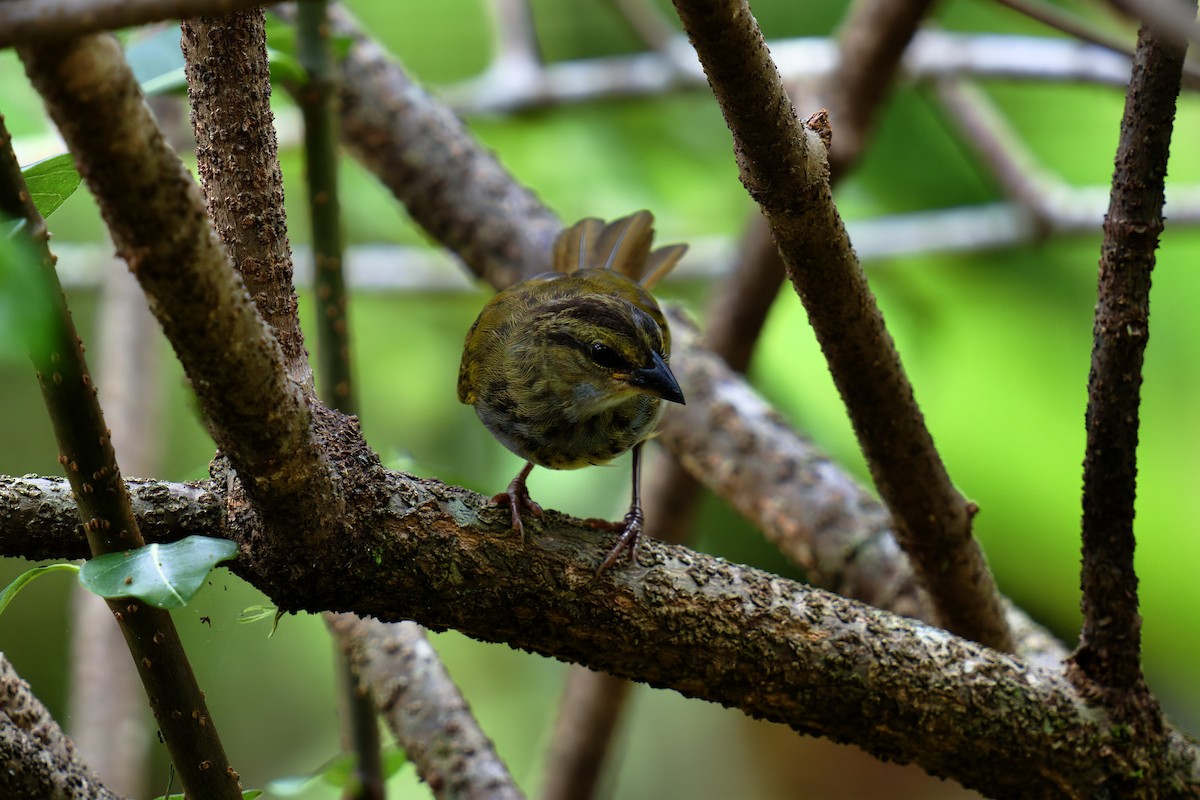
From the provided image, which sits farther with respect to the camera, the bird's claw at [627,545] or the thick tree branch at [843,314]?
the bird's claw at [627,545]

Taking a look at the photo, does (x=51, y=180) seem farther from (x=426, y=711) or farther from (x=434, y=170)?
(x=434, y=170)

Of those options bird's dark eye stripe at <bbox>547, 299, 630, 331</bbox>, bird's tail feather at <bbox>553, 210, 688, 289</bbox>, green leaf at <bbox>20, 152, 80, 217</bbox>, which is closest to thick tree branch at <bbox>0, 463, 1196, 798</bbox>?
green leaf at <bbox>20, 152, 80, 217</bbox>

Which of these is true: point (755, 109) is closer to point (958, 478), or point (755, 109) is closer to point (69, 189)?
point (69, 189)

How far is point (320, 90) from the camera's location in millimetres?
2199

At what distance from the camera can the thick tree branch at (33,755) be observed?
1292 millimetres

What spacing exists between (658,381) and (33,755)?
4.32 ft

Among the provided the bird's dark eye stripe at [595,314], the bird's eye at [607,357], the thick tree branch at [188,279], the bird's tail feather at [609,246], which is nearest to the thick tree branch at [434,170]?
the bird's tail feather at [609,246]

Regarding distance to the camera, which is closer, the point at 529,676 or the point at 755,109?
the point at 755,109

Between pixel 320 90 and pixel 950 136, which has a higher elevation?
pixel 950 136

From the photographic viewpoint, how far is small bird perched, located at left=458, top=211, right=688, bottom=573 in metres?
2.30

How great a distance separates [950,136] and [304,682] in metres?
3.78

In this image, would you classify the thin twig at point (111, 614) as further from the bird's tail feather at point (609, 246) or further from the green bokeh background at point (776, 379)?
the bird's tail feather at point (609, 246)

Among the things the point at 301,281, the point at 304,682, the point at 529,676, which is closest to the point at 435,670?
the point at 304,682

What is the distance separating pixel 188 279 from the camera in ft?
3.28
